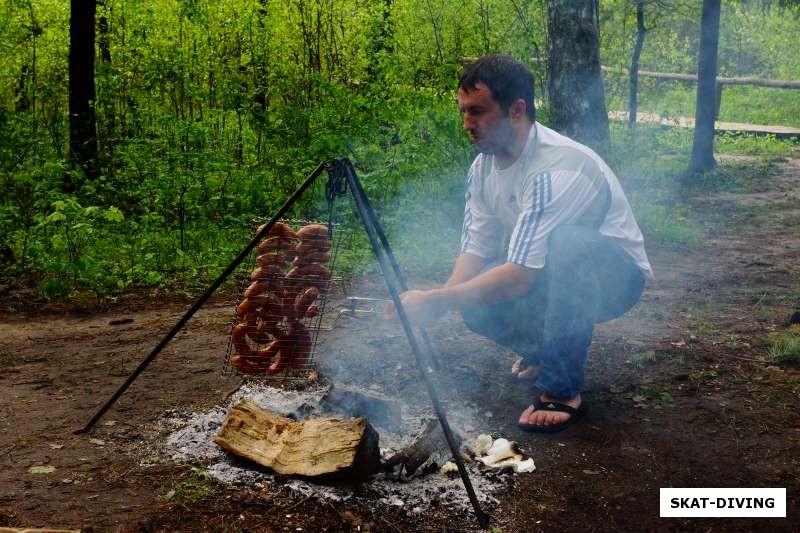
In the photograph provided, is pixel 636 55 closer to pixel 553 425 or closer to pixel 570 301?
pixel 570 301

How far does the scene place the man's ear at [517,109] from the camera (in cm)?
363

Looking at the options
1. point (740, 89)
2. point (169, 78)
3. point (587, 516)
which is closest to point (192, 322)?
point (587, 516)

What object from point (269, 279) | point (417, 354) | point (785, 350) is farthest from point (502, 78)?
point (785, 350)

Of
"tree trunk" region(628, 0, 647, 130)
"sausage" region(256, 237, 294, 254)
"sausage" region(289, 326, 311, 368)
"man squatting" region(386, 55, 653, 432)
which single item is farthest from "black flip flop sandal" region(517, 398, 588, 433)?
"tree trunk" region(628, 0, 647, 130)

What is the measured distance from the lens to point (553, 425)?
12.5 feet

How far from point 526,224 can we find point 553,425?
3.42 ft

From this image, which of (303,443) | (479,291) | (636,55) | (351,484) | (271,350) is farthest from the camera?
(636,55)

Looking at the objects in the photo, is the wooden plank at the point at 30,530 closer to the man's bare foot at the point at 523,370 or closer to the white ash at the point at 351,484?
the white ash at the point at 351,484

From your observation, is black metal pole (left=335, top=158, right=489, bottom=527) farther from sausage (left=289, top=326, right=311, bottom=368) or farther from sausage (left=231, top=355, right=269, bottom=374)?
sausage (left=231, top=355, right=269, bottom=374)

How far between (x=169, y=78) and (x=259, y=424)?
741 cm

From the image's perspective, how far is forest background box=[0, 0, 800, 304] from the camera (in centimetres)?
743

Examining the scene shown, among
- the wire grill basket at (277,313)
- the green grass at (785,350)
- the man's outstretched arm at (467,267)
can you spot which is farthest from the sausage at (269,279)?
the green grass at (785,350)

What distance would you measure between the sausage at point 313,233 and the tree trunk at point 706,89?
9432 mm

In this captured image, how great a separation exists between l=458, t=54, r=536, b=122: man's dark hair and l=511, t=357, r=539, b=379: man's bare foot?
1648 millimetres
